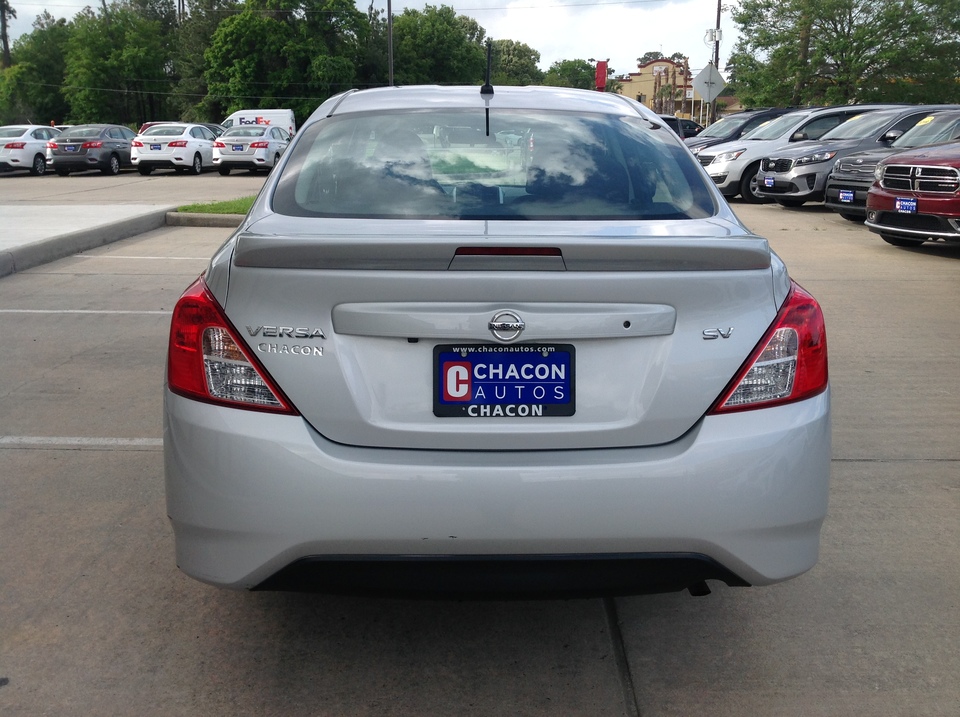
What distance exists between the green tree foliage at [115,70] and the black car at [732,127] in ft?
226

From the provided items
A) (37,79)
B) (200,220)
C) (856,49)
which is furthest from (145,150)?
(37,79)

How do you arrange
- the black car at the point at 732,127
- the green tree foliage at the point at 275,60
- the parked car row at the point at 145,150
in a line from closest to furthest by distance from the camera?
the black car at the point at 732,127 → the parked car row at the point at 145,150 → the green tree foliage at the point at 275,60

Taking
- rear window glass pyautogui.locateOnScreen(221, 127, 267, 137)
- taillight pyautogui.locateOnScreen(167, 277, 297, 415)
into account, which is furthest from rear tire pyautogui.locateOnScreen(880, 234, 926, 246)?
rear window glass pyautogui.locateOnScreen(221, 127, 267, 137)

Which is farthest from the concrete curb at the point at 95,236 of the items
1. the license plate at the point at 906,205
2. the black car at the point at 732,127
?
the black car at the point at 732,127

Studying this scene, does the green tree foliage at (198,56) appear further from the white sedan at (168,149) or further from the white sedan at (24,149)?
the white sedan at (168,149)

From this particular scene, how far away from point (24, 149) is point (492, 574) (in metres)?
30.6

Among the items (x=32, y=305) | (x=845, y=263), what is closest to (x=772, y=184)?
(x=845, y=263)

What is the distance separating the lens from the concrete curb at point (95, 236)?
10.5 metres

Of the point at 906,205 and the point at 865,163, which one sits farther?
the point at 865,163

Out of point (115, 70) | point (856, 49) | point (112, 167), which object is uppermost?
point (115, 70)

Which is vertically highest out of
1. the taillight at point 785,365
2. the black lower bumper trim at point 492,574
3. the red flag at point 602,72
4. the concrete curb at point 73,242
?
the red flag at point 602,72

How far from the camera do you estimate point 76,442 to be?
4996 mm

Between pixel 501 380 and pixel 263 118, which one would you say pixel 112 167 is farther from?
pixel 501 380

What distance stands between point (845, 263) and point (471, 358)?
31.4 ft
